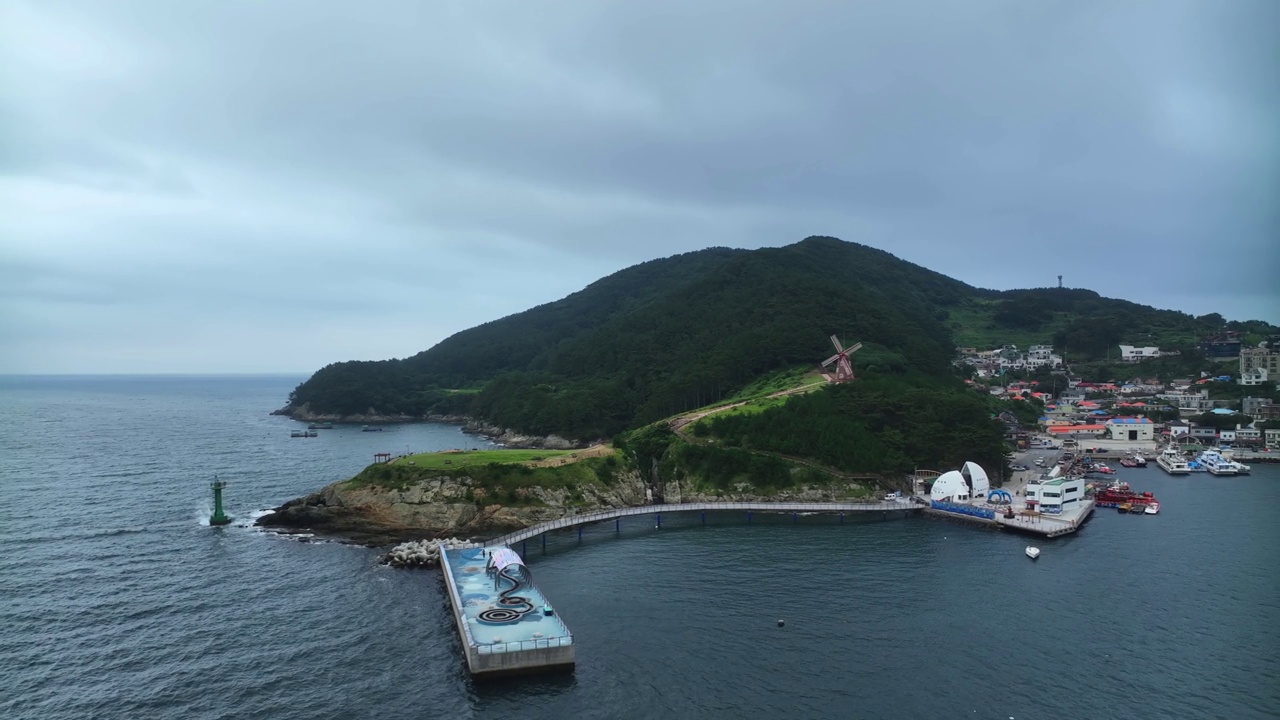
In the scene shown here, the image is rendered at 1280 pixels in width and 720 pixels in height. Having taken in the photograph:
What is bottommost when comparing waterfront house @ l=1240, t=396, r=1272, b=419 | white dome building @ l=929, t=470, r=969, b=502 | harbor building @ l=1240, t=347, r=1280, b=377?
white dome building @ l=929, t=470, r=969, b=502

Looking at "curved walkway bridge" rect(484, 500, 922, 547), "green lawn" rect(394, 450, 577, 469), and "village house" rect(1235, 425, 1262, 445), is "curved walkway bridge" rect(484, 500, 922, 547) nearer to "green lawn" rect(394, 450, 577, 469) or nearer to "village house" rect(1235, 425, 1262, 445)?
"green lawn" rect(394, 450, 577, 469)

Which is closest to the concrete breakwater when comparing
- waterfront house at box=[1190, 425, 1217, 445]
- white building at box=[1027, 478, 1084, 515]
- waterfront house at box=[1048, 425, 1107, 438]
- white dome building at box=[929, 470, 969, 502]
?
A: white dome building at box=[929, 470, 969, 502]

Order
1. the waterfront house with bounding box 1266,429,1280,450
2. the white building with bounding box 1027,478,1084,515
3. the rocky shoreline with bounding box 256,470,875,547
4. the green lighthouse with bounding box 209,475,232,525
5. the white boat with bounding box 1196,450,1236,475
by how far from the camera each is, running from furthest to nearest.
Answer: the waterfront house with bounding box 1266,429,1280,450, the white boat with bounding box 1196,450,1236,475, the white building with bounding box 1027,478,1084,515, the green lighthouse with bounding box 209,475,232,525, the rocky shoreline with bounding box 256,470,875,547

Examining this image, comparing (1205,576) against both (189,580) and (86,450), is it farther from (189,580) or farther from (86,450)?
(86,450)

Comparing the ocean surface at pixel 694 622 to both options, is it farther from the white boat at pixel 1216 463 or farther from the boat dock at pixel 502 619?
the white boat at pixel 1216 463

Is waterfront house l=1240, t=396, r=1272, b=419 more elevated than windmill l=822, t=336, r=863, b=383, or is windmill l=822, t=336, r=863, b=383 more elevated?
windmill l=822, t=336, r=863, b=383

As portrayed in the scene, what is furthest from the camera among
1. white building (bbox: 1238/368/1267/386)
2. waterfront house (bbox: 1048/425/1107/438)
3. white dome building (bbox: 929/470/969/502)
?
white building (bbox: 1238/368/1267/386)

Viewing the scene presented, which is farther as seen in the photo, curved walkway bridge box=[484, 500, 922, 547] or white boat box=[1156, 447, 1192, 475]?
white boat box=[1156, 447, 1192, 475]
